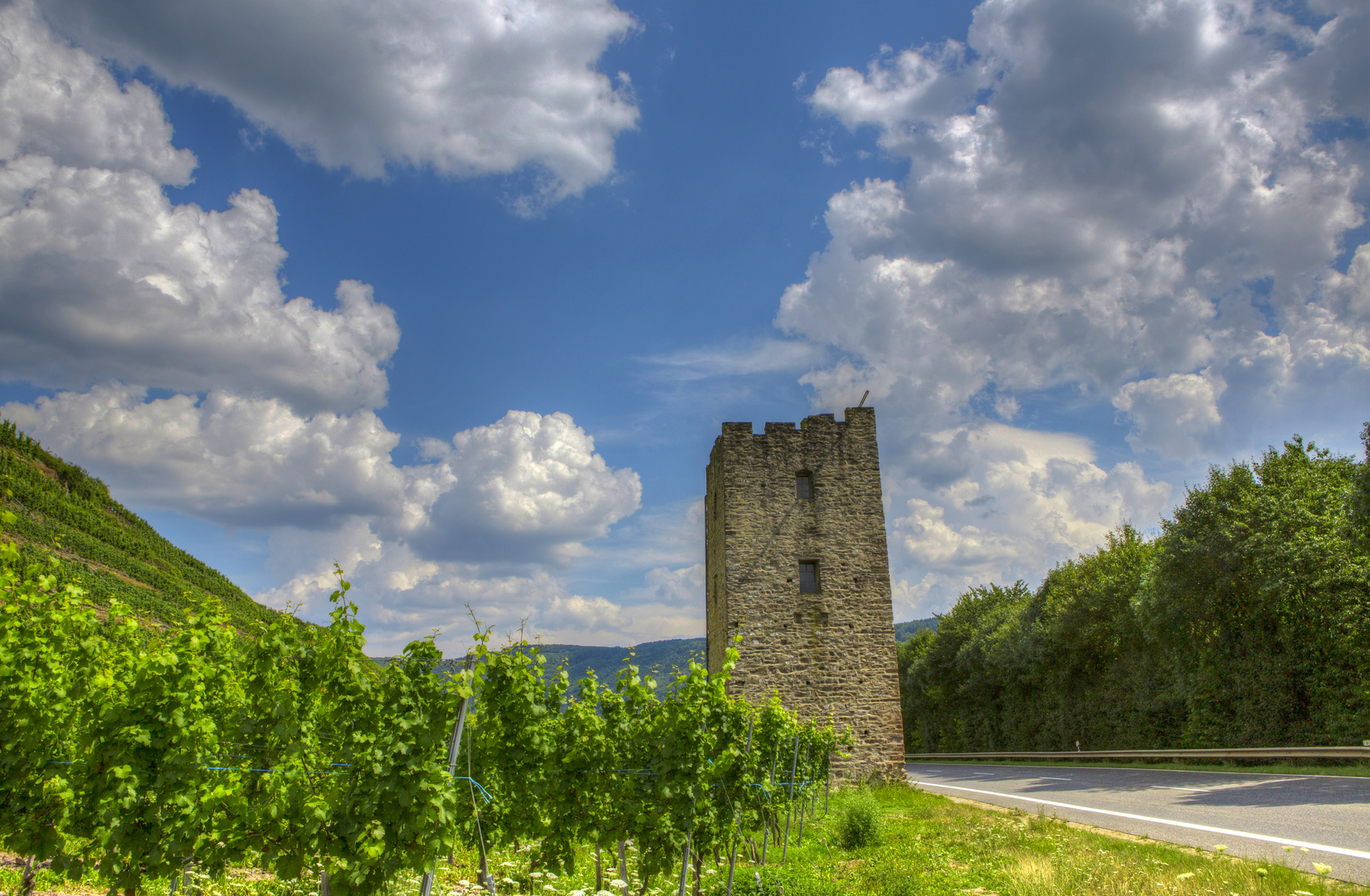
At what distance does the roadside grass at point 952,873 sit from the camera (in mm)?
5848

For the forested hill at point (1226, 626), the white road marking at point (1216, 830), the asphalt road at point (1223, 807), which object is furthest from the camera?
the forested hill at point (1226, 626)

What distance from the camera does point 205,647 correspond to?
664 centimetres

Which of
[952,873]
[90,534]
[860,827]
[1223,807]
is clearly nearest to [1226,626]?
[1223,807]

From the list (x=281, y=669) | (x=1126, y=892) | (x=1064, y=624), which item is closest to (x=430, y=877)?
(x=281, y=669)

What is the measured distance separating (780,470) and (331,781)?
13.2 meters

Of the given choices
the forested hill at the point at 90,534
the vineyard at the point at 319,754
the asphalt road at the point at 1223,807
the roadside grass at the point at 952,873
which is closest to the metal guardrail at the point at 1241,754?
the asphalt road at the point at 1223,807

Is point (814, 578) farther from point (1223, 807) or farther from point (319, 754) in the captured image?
point (319, 754)

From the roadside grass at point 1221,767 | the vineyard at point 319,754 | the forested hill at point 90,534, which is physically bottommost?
the roadside grass at point 1221,767

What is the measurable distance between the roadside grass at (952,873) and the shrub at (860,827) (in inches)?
3.7

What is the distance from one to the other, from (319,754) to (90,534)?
1803 centimetres

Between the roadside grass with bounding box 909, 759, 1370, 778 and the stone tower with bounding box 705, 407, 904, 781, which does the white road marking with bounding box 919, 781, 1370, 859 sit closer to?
the stone tower with bounding box 705, 407, 904, 781

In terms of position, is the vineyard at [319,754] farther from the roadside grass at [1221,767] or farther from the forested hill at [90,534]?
the roadside grass at [1221,767]

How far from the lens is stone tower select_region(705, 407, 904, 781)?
53.4ft

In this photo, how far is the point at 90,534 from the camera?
64.1 ft
